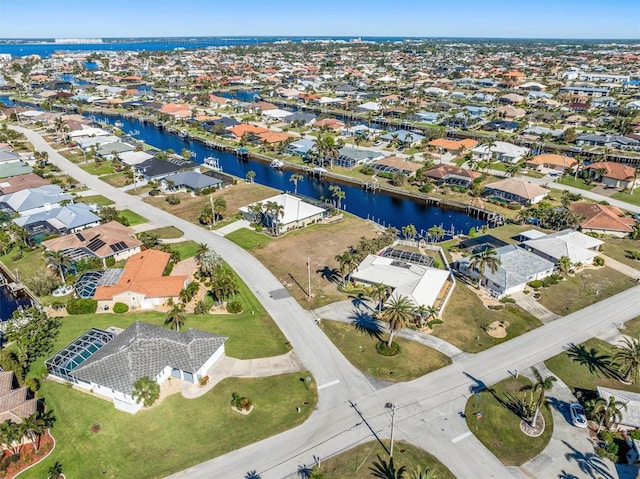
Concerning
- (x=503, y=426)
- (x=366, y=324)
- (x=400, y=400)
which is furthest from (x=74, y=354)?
(x=503, y=426)

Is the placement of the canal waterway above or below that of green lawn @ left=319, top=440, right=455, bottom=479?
below

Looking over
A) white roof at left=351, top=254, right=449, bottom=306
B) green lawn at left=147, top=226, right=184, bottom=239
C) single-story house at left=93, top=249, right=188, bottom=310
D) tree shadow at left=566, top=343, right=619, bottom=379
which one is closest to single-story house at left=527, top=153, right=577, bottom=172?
white roof at left=351, top=254, right=449, bottom=306

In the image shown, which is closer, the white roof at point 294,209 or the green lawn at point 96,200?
the white roof at point 294,209

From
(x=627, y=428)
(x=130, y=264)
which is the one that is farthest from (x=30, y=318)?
(x=627, y=428)

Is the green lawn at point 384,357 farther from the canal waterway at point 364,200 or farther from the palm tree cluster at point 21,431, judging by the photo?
the canal waterway at point 364,200

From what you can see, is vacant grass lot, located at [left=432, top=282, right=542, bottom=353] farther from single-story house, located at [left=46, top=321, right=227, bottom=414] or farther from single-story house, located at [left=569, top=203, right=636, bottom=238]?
single-story house, located at [left=569, top=203, right=636, bottom=238]

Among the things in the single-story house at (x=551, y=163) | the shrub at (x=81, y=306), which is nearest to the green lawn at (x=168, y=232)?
the shrub at (x=81, y=306)

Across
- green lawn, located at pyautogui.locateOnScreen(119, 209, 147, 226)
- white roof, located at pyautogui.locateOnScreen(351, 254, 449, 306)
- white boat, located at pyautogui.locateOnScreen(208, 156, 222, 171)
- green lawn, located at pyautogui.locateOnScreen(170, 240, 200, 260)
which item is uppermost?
white roof, located at pyautogui.locateOnScreen(351, 254, 449, 306)
